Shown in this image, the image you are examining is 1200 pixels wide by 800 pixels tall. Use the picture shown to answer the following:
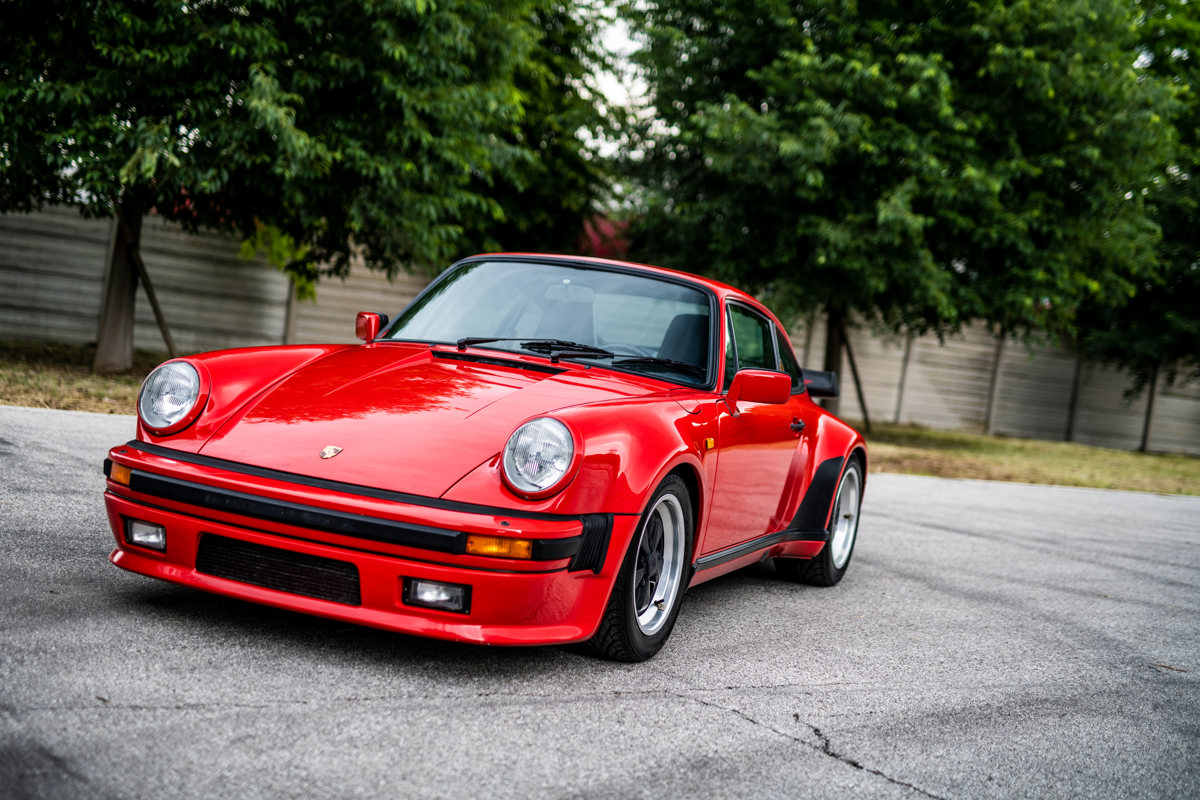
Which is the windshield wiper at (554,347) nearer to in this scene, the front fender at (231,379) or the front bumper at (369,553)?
the front fender at (231,379)

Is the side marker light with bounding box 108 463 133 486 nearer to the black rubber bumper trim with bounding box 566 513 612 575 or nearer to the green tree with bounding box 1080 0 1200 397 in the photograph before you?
the black rubber bumper trim with bounding box 566 513 612 575

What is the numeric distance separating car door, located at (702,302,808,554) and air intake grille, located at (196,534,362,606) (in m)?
1.42

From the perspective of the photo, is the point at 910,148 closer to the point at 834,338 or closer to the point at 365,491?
the point at 834,338

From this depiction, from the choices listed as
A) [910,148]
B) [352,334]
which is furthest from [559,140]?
[910,148]

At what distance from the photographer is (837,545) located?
548 centimetres

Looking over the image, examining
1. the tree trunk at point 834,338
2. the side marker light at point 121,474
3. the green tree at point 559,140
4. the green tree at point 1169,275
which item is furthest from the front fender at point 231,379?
the green tree at point 1169,275

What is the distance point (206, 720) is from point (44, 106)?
28.7 feet

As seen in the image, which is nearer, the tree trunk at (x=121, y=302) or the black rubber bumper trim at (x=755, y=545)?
the black rubber bumper trim at (x=755, y=545)

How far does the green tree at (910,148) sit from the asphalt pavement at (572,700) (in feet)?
29.8

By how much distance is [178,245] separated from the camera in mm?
15055

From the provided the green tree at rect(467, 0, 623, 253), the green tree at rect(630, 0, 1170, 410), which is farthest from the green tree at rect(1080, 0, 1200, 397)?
the green tree at rect(467, 0, 623, 253)

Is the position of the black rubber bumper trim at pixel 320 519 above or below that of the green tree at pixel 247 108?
below

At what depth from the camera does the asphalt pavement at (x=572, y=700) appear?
2373mm

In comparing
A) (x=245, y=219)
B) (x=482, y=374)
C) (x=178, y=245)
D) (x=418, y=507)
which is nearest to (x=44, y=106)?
(x=245, y=219)
